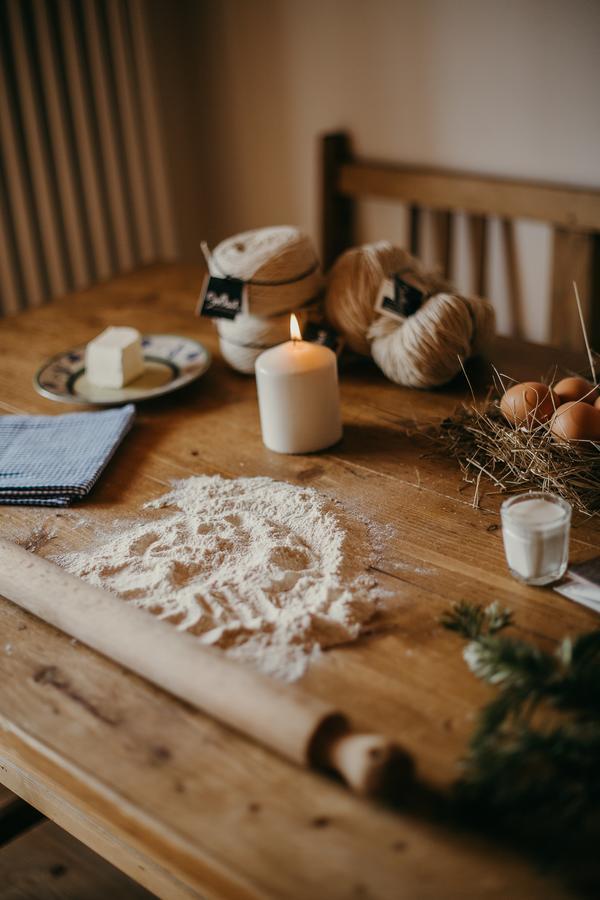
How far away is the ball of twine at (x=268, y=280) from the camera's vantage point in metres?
1.20

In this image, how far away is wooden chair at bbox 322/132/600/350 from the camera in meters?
1.81

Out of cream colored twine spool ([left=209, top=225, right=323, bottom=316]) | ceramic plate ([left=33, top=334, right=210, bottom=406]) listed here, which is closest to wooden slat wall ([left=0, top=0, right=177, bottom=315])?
ceramic plate ([left=33, top=334, right=210, bottom=406])

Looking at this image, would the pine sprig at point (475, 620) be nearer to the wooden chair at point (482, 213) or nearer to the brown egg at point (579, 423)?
the brown egg at point (579, 423)

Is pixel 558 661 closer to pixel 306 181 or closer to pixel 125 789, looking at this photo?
pixel 125 789

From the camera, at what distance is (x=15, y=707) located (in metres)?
0.71

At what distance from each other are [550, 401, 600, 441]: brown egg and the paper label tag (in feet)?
1.01

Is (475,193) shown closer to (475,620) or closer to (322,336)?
(322,336)

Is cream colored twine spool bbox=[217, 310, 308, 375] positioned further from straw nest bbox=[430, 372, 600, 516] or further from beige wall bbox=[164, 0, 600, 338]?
beige wall bbox=[164, 0, 600, 338]

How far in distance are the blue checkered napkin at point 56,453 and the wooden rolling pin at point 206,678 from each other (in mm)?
190

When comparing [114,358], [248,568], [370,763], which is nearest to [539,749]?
[370,763]

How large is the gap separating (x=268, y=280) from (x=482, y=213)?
3.00ft

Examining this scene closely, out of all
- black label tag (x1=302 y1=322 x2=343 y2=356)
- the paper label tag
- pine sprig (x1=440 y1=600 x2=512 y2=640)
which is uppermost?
the paper label tag

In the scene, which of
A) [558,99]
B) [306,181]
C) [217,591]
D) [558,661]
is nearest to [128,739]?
[217,591]

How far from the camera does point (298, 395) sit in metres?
Answer: 1.06
